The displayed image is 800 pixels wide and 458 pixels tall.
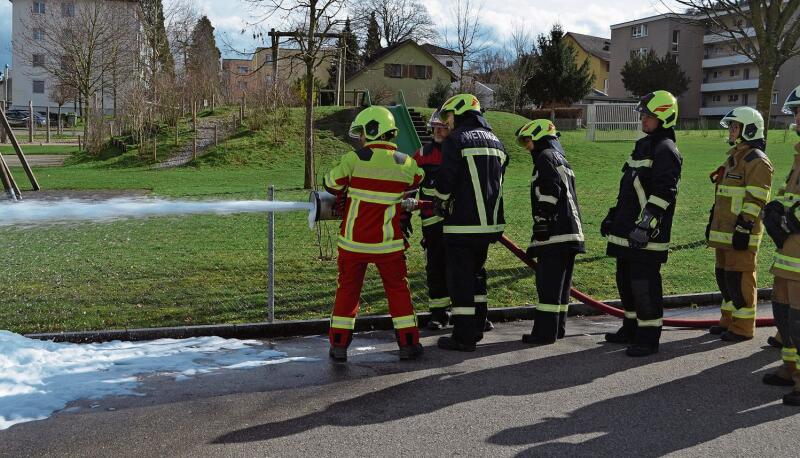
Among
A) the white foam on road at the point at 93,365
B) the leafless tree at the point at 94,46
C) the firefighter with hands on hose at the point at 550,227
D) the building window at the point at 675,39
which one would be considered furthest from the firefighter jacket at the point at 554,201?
the building window at the point at 675,39

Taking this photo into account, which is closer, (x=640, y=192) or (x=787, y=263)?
(x=787, y=263)

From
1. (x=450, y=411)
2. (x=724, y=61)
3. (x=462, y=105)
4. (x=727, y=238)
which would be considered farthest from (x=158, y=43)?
(x=724, y=61)

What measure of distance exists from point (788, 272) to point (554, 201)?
78.6 inches

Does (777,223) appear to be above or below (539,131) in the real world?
below

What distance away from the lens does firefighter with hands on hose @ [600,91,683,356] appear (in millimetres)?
6227

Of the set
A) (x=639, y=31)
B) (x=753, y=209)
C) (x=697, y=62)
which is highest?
(x=639, y=31)

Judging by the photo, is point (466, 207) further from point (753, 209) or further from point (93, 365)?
point (93, 365)

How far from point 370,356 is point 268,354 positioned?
849 mm

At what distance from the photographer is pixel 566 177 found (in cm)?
679

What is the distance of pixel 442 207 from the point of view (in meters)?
6.41

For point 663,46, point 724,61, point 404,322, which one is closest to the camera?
point 404,322

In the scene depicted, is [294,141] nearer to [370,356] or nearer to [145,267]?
[145,267]

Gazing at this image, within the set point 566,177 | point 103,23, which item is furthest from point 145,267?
point 103,23

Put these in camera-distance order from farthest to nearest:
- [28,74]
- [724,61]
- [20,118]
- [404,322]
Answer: [724,61], [28,74], [20,118], [404,322]
